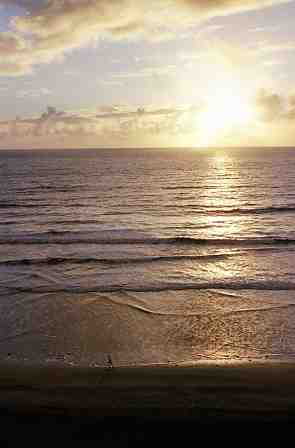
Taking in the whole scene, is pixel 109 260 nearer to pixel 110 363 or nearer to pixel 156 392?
pixel 110 363

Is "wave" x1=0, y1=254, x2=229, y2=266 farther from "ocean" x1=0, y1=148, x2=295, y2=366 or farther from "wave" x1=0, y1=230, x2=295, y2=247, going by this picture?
"wave" x1=0, y1=230, x2=295, y2=247

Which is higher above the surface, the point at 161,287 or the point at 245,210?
the point at 245,210

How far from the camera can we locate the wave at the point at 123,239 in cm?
1825

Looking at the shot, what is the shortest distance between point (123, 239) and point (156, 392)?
13.7 m

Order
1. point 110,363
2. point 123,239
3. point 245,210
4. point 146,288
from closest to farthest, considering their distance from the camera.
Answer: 1. point 110,363
2. point 146,288
3. point 123,239
4. point 245,210

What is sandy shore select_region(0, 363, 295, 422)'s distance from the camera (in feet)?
16.8

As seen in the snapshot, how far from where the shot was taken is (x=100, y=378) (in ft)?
20.6

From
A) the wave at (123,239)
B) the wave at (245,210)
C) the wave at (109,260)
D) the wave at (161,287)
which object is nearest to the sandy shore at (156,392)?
the wave at (161,287)

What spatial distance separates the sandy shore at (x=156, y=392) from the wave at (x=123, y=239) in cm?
1172

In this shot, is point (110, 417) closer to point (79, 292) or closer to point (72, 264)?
point (79, 292)

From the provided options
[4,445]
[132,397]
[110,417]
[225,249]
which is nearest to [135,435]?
[110,417]

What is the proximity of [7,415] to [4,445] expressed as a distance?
606 mm

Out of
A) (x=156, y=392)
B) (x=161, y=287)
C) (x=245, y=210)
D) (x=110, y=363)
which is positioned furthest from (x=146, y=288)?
(x=245, y=210)

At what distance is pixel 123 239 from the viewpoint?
19250 millimetres
